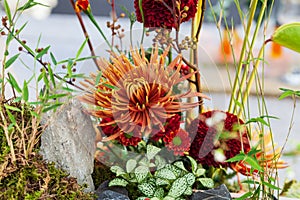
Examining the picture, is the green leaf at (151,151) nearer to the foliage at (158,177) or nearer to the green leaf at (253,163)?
the foliage at (158,177)

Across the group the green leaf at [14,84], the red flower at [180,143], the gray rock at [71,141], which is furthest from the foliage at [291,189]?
the green leaf at [14,84]

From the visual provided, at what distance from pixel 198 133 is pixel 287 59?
265 cm

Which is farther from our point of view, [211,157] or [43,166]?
[211,157]

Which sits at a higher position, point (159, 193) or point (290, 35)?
point (290, 35)

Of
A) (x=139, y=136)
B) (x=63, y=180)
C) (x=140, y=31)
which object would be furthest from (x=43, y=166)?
(x=140, y=31)

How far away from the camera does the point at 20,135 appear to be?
2.14 feet

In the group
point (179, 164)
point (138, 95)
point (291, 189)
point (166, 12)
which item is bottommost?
point (291, 189)

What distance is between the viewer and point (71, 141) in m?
0.69

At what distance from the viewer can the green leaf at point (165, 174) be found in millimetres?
742

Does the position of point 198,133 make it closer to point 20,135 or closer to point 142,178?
point 142,178

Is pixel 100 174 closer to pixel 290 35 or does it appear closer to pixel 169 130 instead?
pixel 169 130

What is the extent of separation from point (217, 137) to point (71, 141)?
0.22m

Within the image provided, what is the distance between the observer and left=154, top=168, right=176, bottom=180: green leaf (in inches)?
29.2

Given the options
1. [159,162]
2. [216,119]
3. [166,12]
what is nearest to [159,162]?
[159,162]
